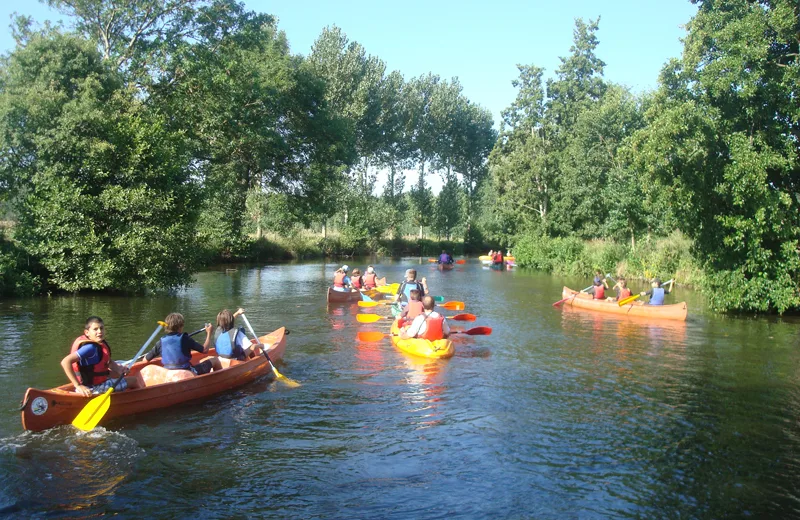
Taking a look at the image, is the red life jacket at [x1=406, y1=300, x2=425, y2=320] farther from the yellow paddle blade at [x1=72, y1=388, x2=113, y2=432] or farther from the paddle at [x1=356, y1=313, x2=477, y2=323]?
the yellow paddle blade at [x1=72, y1=388, x2=113, y2=432]

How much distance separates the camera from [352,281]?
23500 millimetres

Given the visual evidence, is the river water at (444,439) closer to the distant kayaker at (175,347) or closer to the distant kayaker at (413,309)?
the distant kayaker at (175,347)

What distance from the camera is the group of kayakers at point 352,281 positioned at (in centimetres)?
2198

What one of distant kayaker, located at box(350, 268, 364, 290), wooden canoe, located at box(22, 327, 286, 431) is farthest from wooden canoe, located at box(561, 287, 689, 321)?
wooden canoe, located at box(22, 327, 286, 431)

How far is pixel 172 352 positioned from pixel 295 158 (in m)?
28.6

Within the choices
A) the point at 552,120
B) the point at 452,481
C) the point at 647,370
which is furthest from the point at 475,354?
the point at 552,120

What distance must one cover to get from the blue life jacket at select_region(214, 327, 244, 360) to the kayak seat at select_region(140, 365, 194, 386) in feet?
4.23

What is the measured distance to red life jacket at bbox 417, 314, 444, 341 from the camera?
44.1 ft

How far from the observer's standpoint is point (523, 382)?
11.4 metres

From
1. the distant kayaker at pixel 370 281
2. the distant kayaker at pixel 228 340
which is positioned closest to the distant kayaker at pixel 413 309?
the distant kayaker at pixel 228 340

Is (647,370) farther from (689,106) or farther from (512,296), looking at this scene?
(512,296)

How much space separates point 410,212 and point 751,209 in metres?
49.8

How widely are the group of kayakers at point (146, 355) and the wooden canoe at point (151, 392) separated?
0.17 m

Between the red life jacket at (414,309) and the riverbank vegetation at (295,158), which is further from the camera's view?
the riverbank vegetation at (295,158)
